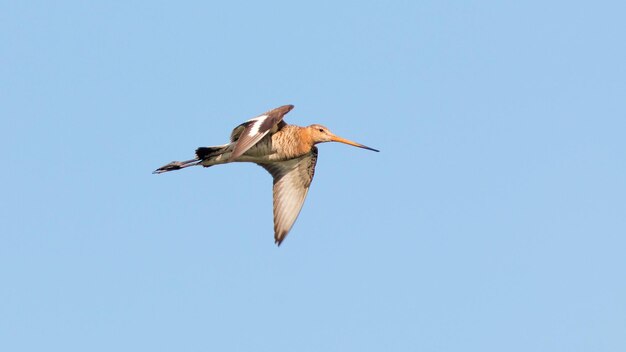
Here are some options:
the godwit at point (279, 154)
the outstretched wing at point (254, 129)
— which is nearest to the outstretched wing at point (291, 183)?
the godwit at point (279, 154)

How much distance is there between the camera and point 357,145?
24406 millimetres

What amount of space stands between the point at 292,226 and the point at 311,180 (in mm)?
1033

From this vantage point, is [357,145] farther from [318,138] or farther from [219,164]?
[219,164]

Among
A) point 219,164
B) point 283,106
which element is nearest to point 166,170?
point 219,164

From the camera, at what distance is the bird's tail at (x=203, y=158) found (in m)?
23.0

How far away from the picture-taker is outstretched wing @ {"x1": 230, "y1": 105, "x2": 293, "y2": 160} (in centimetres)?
2152

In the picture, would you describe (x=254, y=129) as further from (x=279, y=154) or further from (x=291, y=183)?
(x=291, y=183)

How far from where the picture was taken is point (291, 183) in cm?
2459

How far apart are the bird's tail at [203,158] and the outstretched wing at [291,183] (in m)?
1.67

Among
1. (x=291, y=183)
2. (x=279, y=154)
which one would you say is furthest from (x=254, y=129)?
(x=291, y=183)

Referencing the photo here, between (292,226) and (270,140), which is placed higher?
(270,140)

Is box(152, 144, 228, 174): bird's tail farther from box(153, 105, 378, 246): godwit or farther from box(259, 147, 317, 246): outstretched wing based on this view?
box(259, 147, 317, 246): outstretched wing

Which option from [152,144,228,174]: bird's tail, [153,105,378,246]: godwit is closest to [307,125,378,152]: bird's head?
[153,105,378,246]: godwit

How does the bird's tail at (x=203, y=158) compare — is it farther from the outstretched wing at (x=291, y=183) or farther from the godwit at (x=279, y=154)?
the outstretched wing at (x=291, y=183)
